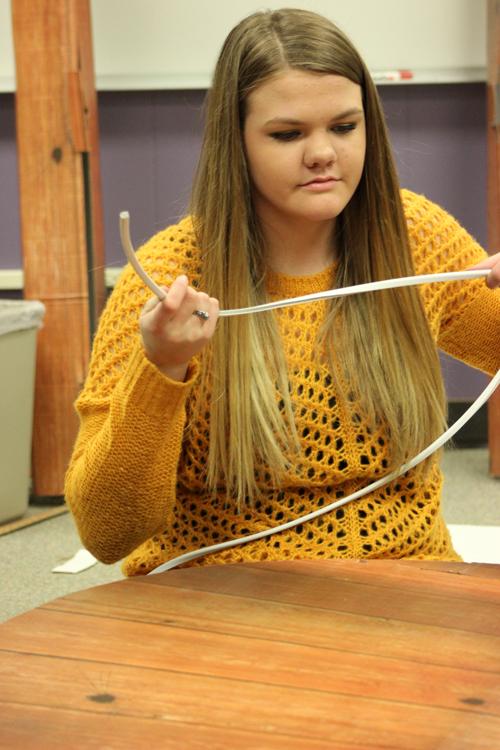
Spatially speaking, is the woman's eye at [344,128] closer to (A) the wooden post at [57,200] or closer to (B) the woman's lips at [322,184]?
(B) the woman's lips at [322,184]

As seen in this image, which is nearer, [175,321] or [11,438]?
[175,321]

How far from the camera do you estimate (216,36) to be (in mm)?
3178

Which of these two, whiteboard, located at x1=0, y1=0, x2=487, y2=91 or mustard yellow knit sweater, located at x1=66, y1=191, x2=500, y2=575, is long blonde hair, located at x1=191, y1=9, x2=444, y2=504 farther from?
whiteboard, located at x1=0, y1=0, x2=487, y2=91

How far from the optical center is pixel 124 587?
2.97 feet

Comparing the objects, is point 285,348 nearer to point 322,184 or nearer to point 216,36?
point 322,184

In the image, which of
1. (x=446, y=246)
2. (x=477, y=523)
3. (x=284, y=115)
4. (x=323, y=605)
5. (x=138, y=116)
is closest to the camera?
(x=323, y=605)

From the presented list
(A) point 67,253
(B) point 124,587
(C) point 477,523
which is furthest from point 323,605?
(A) point 67,253

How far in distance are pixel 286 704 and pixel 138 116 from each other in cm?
277

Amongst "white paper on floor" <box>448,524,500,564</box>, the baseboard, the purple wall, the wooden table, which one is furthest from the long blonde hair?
the baseboard

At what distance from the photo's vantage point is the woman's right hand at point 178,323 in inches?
34.8

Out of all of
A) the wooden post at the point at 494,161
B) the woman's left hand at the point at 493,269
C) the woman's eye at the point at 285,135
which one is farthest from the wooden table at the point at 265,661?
the wooden post at the point at 494,161

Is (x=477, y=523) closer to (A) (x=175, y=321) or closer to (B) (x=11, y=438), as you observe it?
(B) (x=11, y=438)

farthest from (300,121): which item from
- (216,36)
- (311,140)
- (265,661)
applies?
(216,36)

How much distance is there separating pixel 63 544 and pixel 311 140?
170 centimetres
